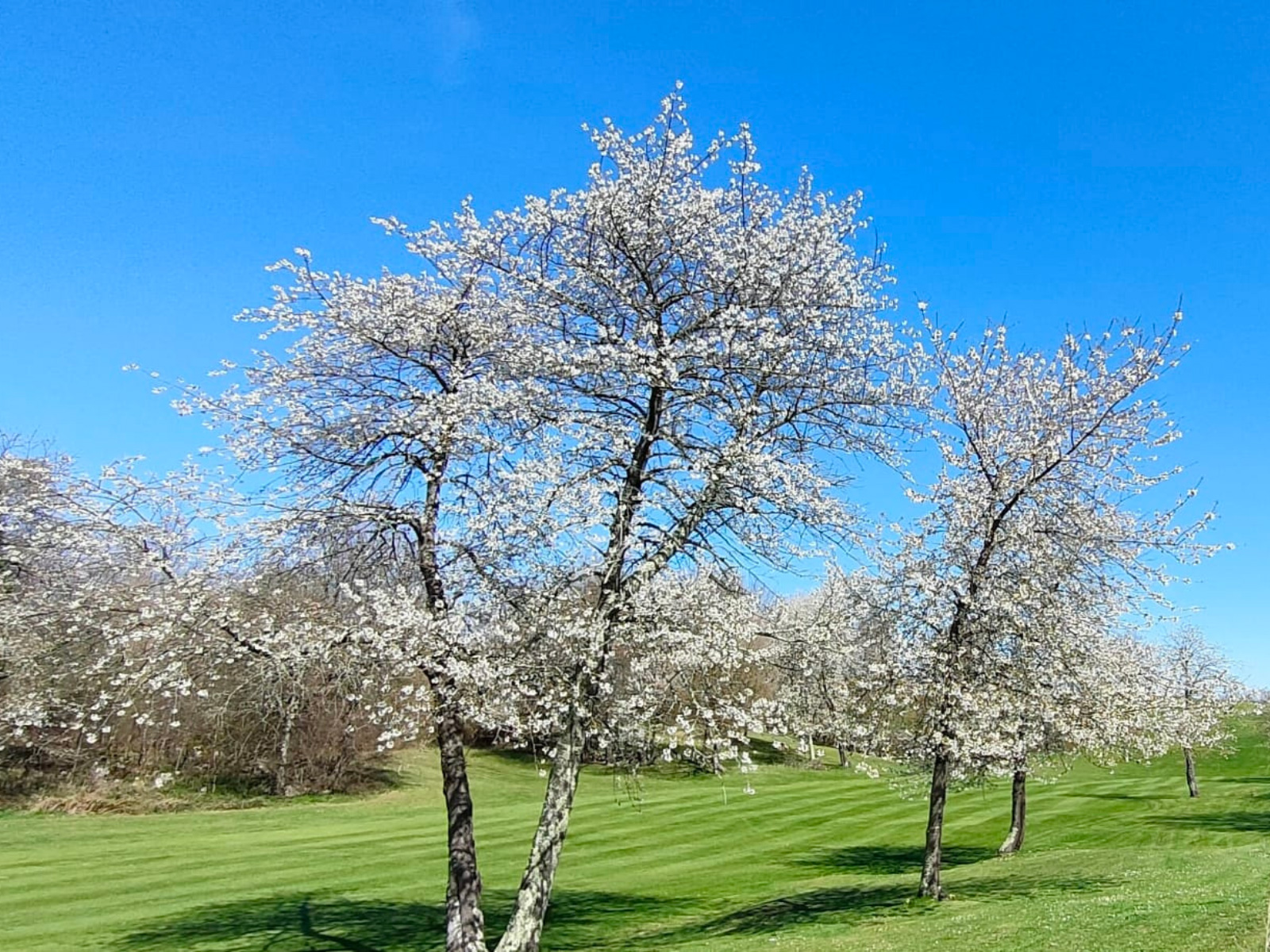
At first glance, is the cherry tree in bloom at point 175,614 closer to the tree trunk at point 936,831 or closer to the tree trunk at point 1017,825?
the tree trunk at point 936,831

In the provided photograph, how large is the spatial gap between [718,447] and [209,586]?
714 cm

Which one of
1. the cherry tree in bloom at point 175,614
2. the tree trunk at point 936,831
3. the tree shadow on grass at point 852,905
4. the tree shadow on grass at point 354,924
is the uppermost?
the cherry tree in bloom at point 175,614

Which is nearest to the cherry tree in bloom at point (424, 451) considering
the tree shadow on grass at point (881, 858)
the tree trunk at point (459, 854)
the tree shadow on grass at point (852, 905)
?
the tree trunk at point (459, 854)

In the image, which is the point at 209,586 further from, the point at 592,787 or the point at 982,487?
the point at 592,787

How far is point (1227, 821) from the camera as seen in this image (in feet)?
102

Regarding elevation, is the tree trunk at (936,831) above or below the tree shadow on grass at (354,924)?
above

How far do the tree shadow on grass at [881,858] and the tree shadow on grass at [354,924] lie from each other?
7224 mm

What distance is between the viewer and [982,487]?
16.3 m

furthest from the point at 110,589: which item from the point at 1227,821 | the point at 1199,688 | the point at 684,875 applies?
the point at 1199,688

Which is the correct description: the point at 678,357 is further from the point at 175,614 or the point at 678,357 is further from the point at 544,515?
the point at 175,614

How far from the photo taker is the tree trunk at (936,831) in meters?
15.8

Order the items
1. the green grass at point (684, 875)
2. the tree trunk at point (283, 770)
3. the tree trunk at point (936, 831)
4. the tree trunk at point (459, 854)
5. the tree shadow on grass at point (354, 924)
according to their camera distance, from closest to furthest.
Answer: the tree trunk at point (459, 854) < the green grass at point (684, 875) < the tree shadow on grass at point (354, 924) < the tree trunk at point (936, 831) < the tree trunk at point (283, 770)

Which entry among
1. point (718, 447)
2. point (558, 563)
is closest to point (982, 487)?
point (718, 447)

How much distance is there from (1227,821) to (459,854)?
98.6 ft
